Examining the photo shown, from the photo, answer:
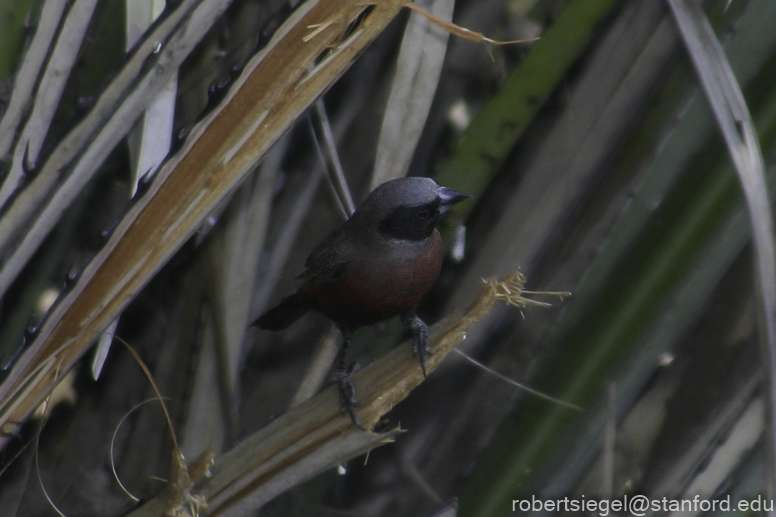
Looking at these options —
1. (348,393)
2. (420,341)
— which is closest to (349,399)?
(348,393)

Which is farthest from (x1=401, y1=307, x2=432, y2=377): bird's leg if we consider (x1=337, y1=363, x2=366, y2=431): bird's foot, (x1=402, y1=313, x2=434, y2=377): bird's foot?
(x1=337, y1=363, x2=366, y2=431): bird's foot

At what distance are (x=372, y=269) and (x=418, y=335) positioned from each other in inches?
10.1

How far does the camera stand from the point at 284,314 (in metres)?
1.61

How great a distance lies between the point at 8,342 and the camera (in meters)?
1.33

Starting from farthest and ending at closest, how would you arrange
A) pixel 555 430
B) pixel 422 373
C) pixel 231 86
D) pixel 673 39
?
pixel 673 39 < pixel 555 430 < pixel 422 373 < pixel 231 86

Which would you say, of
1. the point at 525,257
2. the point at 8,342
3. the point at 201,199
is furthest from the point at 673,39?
the point at 8,342

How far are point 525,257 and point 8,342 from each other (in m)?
1.05

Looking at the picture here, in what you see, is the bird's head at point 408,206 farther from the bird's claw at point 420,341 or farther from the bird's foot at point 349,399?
the bird's foot at point 349,399

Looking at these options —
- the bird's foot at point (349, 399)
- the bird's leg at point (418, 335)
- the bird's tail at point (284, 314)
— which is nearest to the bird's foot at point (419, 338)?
the bird's leg at point (418, 335)

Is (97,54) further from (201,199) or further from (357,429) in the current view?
(357,429)

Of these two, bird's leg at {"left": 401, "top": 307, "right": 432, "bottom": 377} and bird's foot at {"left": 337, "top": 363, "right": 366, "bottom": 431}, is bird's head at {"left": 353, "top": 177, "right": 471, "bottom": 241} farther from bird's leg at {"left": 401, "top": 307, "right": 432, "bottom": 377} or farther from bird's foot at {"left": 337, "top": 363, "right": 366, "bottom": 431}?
bird's foot at {"left": 337, "top": 363, "right": 366, "bottom": 431}

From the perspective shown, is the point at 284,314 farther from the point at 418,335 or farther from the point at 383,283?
the point at 418,335

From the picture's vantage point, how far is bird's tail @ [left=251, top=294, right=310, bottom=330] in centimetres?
154

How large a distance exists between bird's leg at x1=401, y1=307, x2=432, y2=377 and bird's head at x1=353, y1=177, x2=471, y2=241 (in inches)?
7.9
